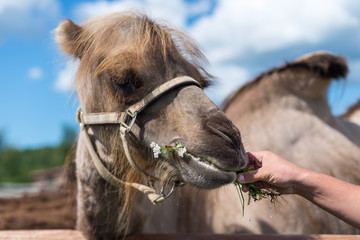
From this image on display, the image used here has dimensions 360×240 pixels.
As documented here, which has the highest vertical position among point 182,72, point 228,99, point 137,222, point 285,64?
point 182,72

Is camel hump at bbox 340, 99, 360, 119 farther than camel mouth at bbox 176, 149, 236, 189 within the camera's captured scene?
Yes

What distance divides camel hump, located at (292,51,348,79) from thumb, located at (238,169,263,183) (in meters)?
2.59

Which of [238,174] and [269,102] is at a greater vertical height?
[238,174]

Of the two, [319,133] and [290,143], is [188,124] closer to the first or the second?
[290,143]

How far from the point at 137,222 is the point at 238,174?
3.60ft

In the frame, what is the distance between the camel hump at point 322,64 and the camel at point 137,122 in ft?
6.37

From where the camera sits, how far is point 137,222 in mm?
2721

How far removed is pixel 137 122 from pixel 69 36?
1012 mm

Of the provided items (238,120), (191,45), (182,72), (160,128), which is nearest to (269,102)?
(238,120)

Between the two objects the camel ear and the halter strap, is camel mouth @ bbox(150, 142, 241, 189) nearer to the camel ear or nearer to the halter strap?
the halter strap

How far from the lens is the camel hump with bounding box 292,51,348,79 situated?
4.15 meters

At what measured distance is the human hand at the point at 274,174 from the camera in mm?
1808

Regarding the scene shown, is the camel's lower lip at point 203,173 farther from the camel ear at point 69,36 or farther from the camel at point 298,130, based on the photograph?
the camel at point 298,130

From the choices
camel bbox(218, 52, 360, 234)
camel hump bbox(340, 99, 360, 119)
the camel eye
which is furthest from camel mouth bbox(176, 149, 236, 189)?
camel hump bbox(340, 99, 360, 119)
